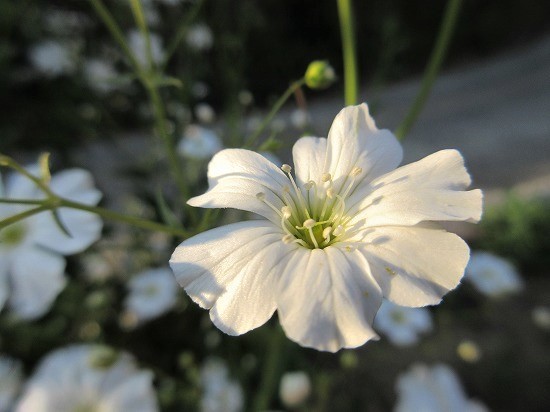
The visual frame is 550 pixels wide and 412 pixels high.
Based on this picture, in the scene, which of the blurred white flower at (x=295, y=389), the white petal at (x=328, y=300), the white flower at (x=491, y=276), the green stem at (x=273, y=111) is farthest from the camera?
the white flower at (x=491, y=276)

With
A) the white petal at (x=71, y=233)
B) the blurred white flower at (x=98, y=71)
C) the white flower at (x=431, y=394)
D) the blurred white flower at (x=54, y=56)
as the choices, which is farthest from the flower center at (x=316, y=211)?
the blurred white flower at (x=54, y=56)

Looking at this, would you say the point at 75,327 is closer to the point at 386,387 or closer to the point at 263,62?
the point at 386,387

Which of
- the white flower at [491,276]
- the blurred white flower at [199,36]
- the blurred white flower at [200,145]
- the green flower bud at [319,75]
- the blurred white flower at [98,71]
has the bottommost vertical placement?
the white flower at [491,276]

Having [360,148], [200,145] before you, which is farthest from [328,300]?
[200,145]

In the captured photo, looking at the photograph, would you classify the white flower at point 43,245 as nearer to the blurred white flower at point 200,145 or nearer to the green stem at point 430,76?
the green stem at point 430,76

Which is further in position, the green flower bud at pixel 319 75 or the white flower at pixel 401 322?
the white flower at pixel 401 322

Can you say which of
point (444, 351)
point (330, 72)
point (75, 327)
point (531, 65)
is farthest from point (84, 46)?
point (531, 65)

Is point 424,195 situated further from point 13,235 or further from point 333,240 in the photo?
point 13,235
